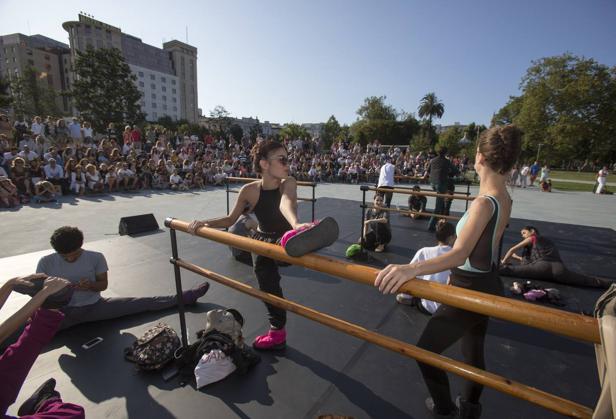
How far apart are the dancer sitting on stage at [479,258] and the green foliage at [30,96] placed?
64.9m

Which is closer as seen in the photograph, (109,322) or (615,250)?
(109,322)

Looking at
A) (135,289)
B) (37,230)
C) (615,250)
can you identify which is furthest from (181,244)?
(615,250)

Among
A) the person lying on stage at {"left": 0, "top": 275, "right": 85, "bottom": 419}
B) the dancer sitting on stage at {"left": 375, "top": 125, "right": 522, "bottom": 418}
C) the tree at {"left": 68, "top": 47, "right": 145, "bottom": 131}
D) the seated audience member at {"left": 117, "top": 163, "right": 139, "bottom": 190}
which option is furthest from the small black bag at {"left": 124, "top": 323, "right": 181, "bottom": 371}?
the tree at {"left": 68, "top": 47, "right": 145, "bottom": 131}

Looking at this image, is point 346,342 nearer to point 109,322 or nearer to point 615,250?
point 109,322

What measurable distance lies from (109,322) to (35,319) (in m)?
1.60

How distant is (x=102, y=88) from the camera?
38.6m

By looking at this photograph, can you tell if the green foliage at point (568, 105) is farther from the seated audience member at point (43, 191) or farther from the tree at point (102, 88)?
the tree at point (102, 88)

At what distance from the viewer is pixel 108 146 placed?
1498 centimetres

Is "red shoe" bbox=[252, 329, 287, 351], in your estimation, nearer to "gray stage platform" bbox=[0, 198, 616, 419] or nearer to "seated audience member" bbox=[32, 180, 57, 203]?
"gray stage platform" bbox=[0, 198, 616, 419]

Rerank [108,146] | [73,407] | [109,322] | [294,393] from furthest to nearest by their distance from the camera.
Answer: [108,146] → [109,322] → [294,393] → [73,407]

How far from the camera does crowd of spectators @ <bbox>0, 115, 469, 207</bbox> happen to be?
34.7ft

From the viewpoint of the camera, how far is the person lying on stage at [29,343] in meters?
1.60

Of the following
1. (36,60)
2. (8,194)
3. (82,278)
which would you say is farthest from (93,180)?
(36,60)

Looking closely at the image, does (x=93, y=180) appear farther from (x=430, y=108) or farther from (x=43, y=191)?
(x=430, y=108)
